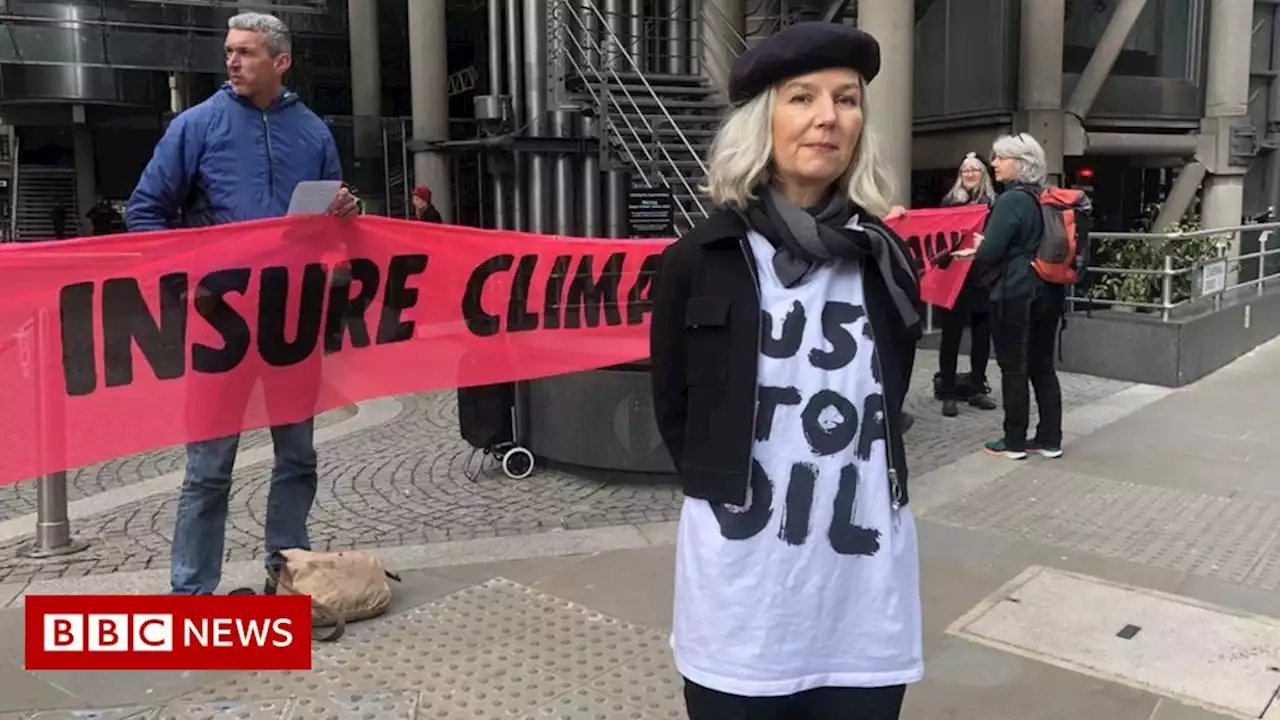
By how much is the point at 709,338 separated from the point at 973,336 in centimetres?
698

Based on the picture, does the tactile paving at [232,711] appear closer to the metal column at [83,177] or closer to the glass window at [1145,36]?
the glass window at [1145,36]

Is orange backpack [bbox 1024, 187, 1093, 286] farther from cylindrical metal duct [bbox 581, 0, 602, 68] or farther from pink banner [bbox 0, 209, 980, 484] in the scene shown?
cylindrical metal duct [bbox 581, 0, 602, 68]

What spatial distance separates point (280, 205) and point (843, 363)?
2741 millimetres

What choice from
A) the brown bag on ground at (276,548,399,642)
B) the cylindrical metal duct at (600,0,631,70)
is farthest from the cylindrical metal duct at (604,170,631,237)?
the brown bag on ground at (276,548,399,642)

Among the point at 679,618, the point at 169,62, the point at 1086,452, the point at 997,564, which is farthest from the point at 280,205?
the point at 169,62

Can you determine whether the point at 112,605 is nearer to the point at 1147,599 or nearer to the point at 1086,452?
the point at 1147,599

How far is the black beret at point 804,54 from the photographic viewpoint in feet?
6.67

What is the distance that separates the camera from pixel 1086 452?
7.11 m

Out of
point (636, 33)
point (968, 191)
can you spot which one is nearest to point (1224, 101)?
point (636, 33)

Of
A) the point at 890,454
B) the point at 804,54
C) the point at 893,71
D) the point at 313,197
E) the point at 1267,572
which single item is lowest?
the point at 1267,572

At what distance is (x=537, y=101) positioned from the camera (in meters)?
12.7

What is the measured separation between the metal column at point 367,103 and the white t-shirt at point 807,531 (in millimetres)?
18411

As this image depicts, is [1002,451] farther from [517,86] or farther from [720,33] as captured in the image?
[517,86]

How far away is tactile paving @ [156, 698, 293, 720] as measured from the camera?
3.47 m
